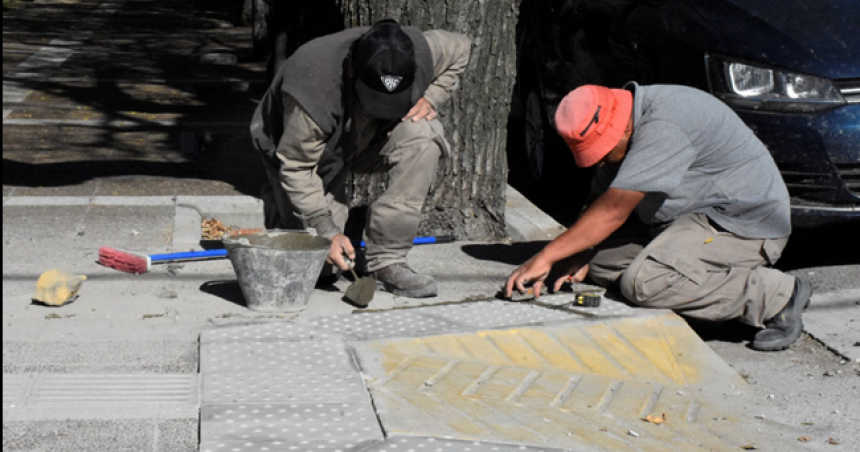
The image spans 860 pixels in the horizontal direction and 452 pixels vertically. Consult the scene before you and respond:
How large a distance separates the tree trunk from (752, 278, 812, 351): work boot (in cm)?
190

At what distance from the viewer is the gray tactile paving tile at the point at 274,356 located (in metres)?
3.72

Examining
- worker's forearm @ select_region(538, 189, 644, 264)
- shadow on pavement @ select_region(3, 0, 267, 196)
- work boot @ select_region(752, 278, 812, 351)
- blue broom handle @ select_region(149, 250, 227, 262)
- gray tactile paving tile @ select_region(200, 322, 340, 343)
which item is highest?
worker's forearm @ select_region(538, 189, 644, 264)

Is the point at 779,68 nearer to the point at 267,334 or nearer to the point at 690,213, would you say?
the point at 690,213

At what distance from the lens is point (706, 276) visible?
14.3 ft

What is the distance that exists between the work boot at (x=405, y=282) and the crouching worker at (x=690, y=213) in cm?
42

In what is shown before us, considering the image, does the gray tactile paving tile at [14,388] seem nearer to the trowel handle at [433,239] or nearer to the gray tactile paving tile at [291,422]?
the gray tactile paving tile at [291,422]

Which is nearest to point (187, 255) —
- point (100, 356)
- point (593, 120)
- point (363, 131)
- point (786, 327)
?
point (363, 131)

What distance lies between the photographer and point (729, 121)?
426cm

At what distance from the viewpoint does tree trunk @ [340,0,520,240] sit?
5473mm

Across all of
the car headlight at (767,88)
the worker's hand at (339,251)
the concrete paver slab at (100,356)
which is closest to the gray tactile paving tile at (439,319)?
the worker's hand at (339,251)

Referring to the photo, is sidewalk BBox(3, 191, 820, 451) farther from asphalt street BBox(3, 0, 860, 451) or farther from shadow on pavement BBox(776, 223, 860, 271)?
shadow on pavement BBox(776, 223, 860, 271)

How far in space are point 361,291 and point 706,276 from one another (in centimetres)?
151

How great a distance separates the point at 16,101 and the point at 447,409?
7.83 meters

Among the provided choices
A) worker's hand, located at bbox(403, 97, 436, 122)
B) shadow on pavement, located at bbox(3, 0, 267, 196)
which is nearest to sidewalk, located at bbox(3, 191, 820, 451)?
worker's hand, located at bbox(403, 97, 436, 122)
